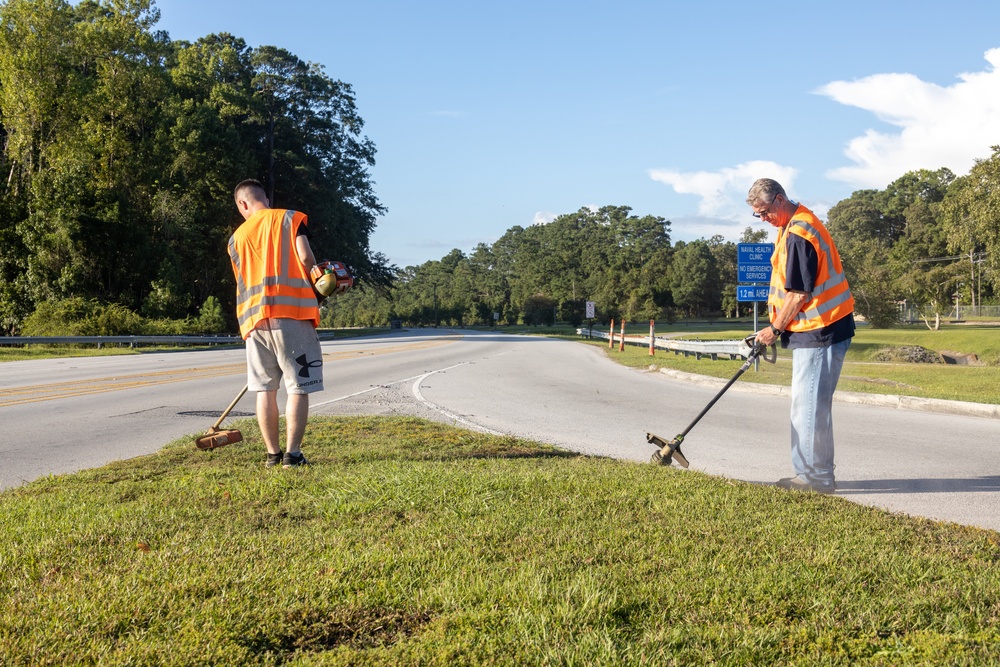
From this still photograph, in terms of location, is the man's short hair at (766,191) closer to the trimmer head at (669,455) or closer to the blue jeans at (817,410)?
the blue jeans at (817,410)

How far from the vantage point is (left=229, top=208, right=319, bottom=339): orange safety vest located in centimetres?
593

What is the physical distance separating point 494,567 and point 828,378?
3.41 m

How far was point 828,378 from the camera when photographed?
5793 millimetres

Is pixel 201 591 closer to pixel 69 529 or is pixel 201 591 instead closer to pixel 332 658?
pixel 332 658

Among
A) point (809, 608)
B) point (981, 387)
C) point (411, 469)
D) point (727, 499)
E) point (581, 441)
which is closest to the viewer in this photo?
point (809, 608)

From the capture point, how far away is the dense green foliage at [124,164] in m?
34.5

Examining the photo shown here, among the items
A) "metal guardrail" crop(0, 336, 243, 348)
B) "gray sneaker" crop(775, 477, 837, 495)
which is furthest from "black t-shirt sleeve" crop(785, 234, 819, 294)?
"metal guardrail" crop(0, 336, 243, 348)

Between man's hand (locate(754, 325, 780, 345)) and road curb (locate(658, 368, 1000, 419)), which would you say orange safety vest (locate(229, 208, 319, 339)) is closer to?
man's hand (locate(754, 325, 780, 345))

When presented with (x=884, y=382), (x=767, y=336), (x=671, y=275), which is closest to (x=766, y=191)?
(x=767, y=336)

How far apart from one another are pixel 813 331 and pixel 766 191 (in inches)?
45.0

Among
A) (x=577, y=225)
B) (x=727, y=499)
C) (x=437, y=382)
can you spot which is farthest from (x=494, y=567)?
(x=577, y=225)

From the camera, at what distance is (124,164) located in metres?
39.4

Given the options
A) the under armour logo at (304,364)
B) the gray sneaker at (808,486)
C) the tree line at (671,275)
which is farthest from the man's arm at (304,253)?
the tree line at (671,275)

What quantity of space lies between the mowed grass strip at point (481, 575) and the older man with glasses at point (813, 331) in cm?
84
